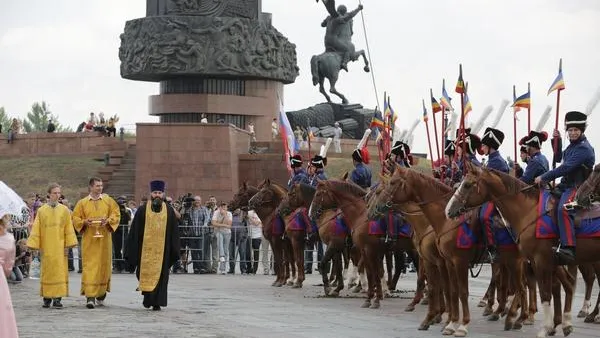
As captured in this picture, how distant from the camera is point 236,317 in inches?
680

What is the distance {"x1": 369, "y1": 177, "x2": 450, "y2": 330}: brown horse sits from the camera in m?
16.3

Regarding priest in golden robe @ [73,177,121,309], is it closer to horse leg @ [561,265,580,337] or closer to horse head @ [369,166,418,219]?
horse head @ [369,166,418,219]

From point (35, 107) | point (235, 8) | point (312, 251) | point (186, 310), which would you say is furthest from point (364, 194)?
point (35, 107)

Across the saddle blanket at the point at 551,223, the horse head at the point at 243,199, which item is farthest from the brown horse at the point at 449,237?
the horse head at the point at 243,199

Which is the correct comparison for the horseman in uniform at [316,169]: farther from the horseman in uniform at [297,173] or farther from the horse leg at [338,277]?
the horse leg at [338,277]

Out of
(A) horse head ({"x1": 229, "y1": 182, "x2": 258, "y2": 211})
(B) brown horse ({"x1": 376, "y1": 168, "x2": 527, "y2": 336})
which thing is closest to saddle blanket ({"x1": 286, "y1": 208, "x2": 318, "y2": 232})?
(A) horse head ({"x1": 229, "y1": 182, "x2": 258, "y2": 211})

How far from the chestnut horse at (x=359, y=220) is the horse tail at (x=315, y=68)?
1656 inches

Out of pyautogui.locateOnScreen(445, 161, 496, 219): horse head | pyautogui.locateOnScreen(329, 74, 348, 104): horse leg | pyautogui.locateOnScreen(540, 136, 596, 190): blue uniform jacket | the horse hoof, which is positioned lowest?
the horse hoof

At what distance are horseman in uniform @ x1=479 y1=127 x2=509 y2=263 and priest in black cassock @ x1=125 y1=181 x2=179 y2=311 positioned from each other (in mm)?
4682

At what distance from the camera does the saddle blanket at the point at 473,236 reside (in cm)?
1558

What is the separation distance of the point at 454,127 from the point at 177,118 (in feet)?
124

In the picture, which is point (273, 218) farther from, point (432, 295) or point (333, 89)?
point (333, 89)

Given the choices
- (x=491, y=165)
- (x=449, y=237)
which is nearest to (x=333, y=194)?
(x=491, y=165)

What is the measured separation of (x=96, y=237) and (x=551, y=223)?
6.88 metres
